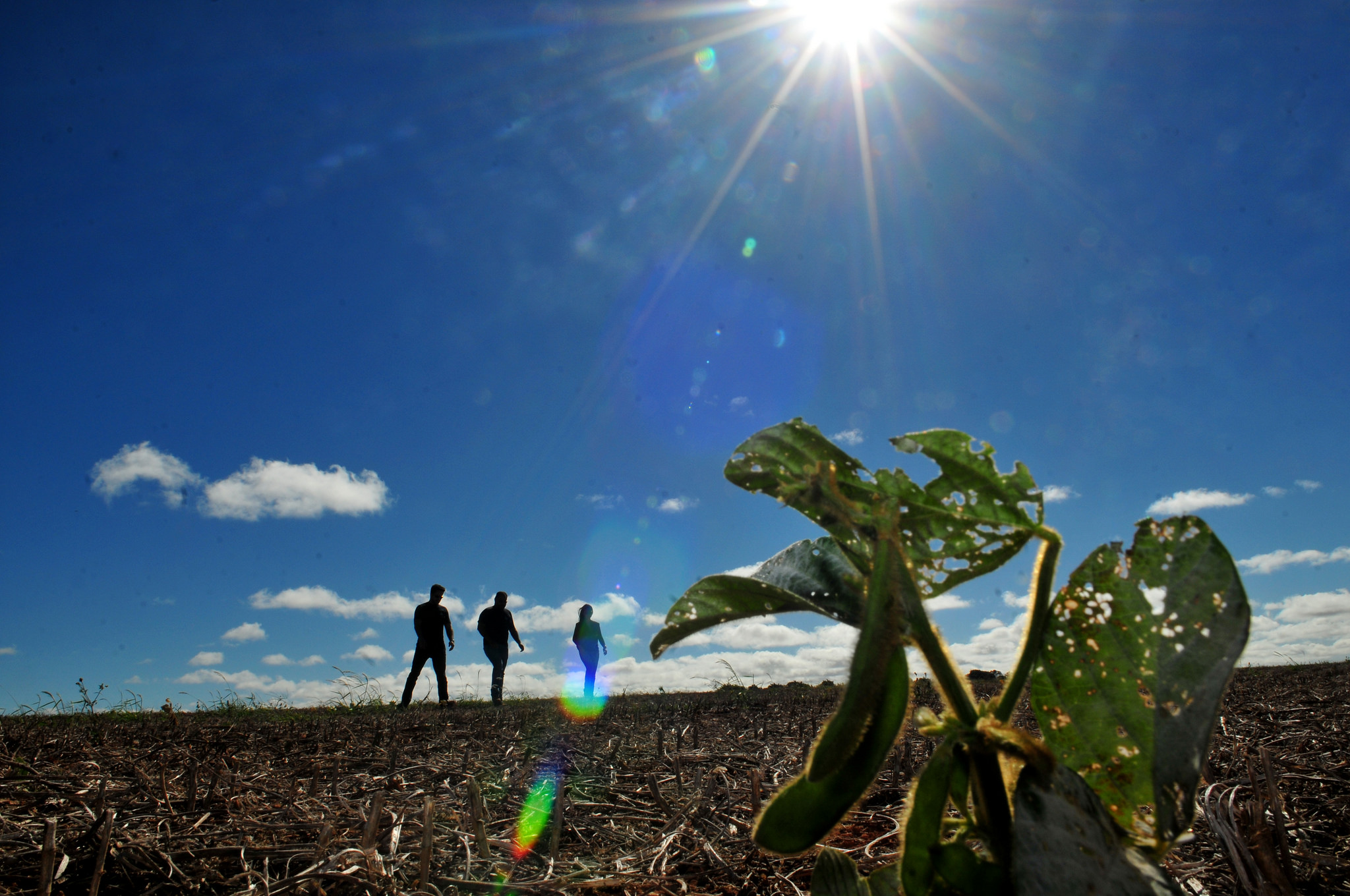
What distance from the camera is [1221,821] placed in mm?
1878

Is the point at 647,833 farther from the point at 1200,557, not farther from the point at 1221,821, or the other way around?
the point at 1200,557

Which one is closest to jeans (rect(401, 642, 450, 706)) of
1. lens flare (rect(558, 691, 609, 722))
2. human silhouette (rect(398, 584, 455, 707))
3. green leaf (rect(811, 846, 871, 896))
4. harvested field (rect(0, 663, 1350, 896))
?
human silhouette (rect(398, 584, 455, 707))

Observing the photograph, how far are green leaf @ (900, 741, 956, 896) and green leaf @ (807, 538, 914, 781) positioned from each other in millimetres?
120

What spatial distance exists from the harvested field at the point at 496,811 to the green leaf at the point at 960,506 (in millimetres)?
1252

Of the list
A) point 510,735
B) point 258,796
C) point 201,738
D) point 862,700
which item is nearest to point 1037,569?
point 862,700

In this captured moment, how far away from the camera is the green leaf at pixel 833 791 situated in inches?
33.6

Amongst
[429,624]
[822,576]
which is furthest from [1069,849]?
[429,624]

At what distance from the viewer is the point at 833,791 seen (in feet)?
2.86

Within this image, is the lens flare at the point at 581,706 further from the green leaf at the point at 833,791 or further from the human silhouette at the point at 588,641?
the green leaf at the point at 833,791

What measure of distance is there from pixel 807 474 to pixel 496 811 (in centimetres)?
264

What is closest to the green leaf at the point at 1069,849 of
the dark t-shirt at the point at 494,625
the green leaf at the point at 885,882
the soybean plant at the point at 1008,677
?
the soybean plant at the point at 1008,677

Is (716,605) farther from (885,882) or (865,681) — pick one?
(885,882)

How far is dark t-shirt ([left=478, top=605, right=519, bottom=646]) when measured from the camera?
12.9m

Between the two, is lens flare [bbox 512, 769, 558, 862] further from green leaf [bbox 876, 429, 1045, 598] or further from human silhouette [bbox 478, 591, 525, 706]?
human silhouette [bbox 478, 591, 525, 706]
